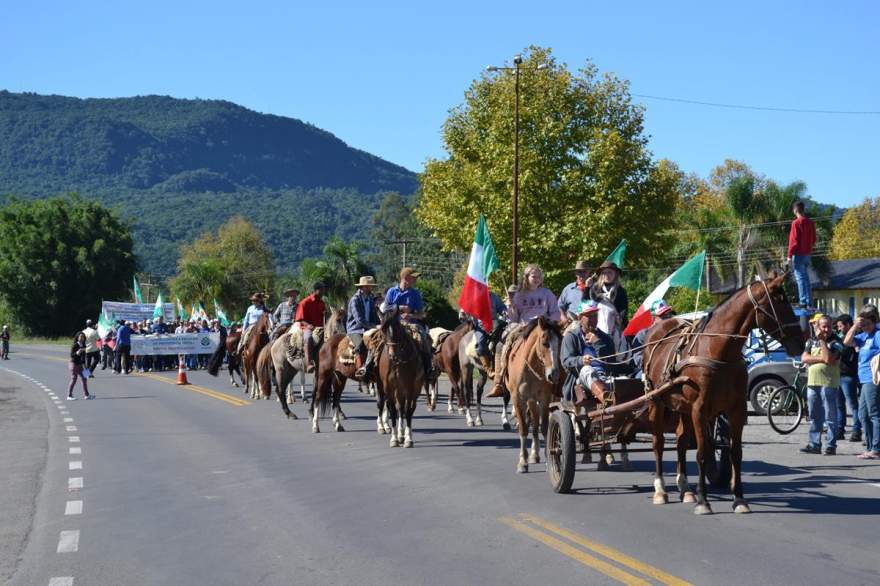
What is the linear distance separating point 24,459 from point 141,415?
6.98m

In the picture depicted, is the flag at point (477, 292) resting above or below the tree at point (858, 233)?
below

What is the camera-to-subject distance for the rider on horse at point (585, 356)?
11172 millimetres

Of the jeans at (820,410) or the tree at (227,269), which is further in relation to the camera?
the tree at (227,269)

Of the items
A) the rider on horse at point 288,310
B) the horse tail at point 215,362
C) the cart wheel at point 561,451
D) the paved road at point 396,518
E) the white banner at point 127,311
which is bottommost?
the paved road at point 396,518

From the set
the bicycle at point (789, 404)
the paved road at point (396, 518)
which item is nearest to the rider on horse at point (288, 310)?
the paved road at point (396, 518)

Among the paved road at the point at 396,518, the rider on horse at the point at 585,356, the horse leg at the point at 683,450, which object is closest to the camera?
the paved road at the point at 396,518

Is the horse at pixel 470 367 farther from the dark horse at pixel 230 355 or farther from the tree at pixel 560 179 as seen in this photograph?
the tree at pixel 560 179

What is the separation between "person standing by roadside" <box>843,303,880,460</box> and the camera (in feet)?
47.6

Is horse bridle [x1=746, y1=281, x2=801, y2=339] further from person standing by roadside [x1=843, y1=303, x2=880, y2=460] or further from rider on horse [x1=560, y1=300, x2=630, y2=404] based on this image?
person standing by roadside [x1=843, y1=303, x2=880, y2=460]

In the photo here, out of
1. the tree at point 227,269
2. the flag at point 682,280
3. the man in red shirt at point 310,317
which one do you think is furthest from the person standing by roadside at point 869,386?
the tree at point 227,269

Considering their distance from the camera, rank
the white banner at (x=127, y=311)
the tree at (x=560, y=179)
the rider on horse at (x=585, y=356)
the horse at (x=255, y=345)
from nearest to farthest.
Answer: the rider on horse at (x=585, y=356), the horse at (x=255, y=345), the tree at (x=560, y=179), the white banner at (x=127, y=311)

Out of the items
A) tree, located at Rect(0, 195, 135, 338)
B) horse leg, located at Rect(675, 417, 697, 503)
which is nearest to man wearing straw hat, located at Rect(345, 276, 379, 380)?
horse leg, located at Rect(675, 417, 697, 503)

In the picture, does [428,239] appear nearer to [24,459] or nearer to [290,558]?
[24,459]

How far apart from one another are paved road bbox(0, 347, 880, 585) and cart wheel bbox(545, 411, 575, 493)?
0.60 ft
